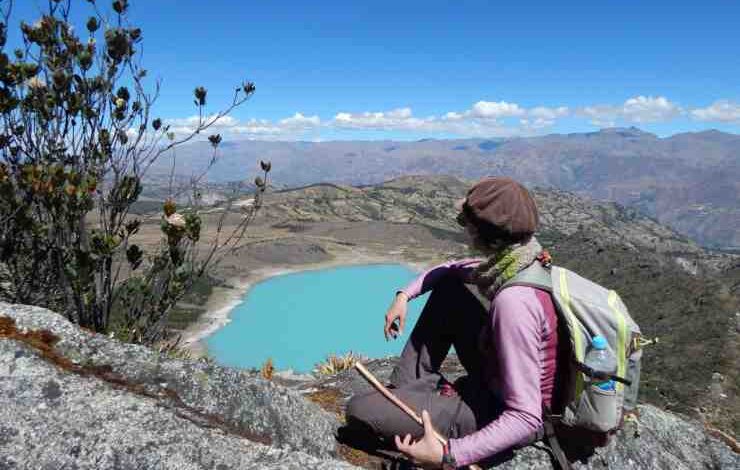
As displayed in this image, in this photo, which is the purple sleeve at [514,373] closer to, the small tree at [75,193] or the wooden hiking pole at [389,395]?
the wooden hiking pole at [389,395]

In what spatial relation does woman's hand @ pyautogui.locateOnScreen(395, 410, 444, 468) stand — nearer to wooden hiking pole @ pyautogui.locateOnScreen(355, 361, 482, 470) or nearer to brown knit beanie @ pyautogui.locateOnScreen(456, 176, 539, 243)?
wooden hiking pole @ pyautogui.locateOnScreen(355, 361, 482, 470)

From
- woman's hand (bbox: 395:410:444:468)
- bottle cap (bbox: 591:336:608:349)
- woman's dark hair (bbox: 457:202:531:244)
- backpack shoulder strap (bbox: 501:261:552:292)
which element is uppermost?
woman's dark hair (bbox: 457:202:531:244)

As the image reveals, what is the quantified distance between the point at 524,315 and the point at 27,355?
9.03 ft

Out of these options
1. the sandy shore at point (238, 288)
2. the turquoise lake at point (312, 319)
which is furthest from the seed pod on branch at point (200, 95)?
the turquoise lake at point (312, 319)

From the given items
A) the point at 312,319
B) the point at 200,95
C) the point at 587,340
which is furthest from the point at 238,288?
the point at 587,340

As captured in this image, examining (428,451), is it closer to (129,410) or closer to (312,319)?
(129,410)

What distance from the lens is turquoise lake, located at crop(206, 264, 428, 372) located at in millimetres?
61875

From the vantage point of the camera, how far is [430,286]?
4262 mm

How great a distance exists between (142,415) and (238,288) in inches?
3475

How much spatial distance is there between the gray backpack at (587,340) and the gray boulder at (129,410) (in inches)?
55.3

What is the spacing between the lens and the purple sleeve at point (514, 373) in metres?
2.81

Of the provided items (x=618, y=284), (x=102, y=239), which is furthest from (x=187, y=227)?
(x=618, y=284)

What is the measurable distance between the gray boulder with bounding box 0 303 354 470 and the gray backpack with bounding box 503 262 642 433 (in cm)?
140

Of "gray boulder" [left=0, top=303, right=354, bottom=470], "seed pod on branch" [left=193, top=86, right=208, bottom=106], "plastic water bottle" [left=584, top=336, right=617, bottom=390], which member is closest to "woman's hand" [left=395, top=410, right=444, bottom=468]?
"gray boulder" [left=0, top=303, right=354, bottom=470]
